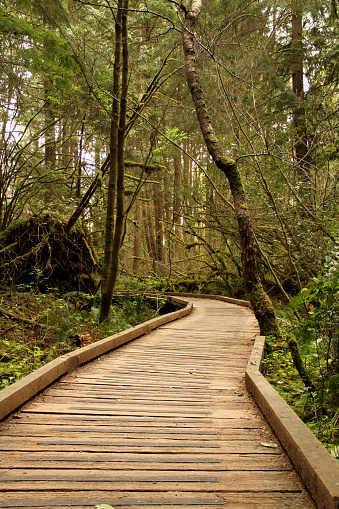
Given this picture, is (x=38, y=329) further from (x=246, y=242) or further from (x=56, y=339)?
(x=246, y=242)

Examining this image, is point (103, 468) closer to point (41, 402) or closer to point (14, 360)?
point (41, 402)

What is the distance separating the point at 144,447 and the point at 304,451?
42.1 inches

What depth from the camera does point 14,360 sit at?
5.81 m

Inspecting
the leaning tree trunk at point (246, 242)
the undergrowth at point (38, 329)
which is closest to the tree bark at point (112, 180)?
the undergrowth at point (38, 329)

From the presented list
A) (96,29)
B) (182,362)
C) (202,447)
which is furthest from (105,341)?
(96,29)

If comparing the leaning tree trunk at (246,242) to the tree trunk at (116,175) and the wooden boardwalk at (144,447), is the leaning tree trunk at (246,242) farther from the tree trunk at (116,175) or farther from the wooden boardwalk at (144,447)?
the wooden boardwalk at (144,447)

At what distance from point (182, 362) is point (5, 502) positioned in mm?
3683

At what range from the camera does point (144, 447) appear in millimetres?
2625

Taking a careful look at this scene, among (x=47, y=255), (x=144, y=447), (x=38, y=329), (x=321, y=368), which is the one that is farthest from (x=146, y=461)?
(x=47, y=255)

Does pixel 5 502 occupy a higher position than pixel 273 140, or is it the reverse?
pixel 273 140

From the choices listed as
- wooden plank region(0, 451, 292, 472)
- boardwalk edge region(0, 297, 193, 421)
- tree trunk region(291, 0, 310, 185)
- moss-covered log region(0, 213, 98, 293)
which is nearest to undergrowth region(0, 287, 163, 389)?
moss-covered log region(0, 213, 98, 293)

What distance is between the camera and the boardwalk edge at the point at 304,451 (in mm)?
1862

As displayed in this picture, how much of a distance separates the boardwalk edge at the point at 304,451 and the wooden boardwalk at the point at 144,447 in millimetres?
84

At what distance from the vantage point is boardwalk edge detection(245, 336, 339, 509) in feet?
6.11
